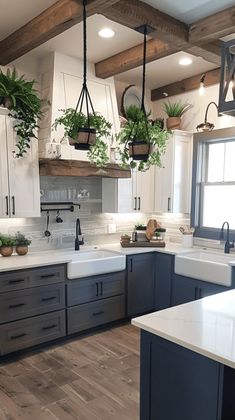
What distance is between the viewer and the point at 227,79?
147 cm

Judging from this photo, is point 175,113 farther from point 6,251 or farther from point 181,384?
point 181,384

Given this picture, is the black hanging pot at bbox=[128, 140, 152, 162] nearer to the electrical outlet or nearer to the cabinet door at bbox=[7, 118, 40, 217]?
the cabinet door at bbox=[7, 118, 40, 217]

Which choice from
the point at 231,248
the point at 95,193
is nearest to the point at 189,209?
the point at 231,248

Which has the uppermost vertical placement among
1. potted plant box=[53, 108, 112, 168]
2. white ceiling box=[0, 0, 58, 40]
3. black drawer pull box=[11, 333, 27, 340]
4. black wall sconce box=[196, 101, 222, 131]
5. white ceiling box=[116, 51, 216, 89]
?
white ceiling box=[0, 0, 58, 40]

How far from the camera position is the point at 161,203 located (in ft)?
14.1

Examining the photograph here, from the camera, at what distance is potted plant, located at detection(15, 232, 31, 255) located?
134 inches

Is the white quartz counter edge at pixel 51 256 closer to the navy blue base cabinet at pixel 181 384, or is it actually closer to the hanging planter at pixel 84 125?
the hanging planter at pixel 84 125

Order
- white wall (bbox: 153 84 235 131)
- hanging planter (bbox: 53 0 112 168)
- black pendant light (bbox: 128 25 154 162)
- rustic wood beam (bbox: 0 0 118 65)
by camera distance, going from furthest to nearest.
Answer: white wall (bbox: 153 84 235 131) < black pendant light (bbox: 128 25 154 162) < hanging planter (bbox: 53 0 112 168) < rustic wood beam (bbox: 0 0 118 65)

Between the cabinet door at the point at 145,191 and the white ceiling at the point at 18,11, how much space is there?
2.19 meters

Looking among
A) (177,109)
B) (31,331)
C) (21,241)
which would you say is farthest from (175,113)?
(31,331)

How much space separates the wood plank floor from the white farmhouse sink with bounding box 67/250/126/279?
0.72 m

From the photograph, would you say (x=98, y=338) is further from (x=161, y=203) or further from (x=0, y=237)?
(x=161, y=203)

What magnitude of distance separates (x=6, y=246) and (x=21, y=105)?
141 cm

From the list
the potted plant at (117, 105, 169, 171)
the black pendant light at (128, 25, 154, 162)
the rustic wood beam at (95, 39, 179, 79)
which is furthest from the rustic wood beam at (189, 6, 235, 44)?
the potted plant at (117, 105, 169, 171)
